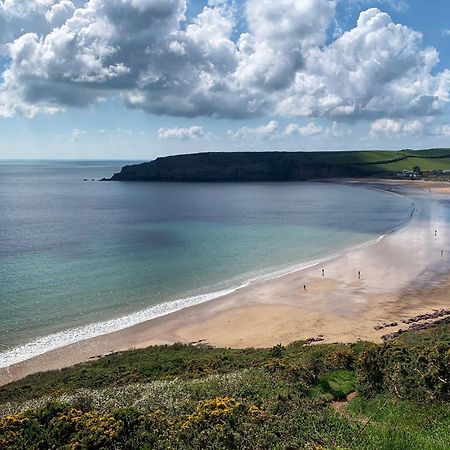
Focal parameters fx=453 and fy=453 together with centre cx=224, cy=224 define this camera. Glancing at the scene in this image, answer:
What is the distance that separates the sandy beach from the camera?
1297 inches

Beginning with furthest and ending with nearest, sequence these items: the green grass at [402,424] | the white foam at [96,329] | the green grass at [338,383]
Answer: the white foam at [96,329]
the green grass at [338,383]
the green grass at [402,424]

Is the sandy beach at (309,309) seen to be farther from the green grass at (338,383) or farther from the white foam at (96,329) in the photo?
the green grass at (338,383)

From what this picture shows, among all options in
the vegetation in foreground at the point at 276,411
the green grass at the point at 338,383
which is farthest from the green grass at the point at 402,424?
the green grass at the point at 338,383

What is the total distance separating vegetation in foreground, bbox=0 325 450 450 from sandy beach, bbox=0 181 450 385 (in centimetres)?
1605

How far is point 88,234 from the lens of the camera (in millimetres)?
74875

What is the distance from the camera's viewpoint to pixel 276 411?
485 inches

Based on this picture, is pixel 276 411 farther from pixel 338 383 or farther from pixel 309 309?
pixel 309 309

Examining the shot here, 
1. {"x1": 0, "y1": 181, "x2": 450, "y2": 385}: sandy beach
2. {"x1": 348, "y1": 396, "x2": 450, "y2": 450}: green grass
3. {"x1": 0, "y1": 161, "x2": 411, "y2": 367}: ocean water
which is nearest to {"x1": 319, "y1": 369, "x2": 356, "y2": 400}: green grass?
{"x1": 348, "y1": 396, "x2": 450, "y2": 450}: green grass

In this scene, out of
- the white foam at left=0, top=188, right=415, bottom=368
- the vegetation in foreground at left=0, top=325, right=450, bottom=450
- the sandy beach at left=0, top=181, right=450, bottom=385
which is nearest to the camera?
the vegetation in foreground at left=0, top=325, right=450, bottom=450

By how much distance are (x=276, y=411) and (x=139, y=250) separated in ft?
169

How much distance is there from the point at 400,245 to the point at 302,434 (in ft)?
204

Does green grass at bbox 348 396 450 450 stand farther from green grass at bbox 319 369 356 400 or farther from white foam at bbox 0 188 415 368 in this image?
white foam at bbox 0 188 415 368

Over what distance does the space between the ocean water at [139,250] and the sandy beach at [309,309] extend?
221cm

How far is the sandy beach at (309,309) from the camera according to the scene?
32.9 metres
